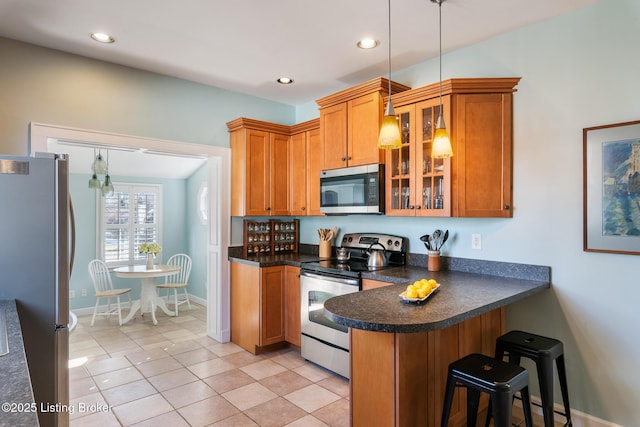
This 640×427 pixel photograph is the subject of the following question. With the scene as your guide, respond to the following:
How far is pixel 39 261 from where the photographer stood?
1.81 metres

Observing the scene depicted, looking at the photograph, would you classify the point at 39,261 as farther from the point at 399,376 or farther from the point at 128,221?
the point at 128,221

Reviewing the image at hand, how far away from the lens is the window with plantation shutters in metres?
5.55

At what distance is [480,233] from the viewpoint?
9.36 feet

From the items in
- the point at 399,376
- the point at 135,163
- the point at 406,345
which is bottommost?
the point at 399,376

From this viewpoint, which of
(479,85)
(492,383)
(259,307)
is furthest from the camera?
(259,307)

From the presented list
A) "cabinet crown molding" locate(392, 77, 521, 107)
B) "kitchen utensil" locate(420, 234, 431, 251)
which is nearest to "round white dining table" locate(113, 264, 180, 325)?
"kitchen utensil" locate(420, 234, 431, 251)

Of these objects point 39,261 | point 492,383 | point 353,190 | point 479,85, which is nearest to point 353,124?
point 353,190

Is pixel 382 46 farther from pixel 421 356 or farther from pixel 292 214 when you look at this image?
pixel 421 356

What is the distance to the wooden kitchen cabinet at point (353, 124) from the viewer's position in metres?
3.06

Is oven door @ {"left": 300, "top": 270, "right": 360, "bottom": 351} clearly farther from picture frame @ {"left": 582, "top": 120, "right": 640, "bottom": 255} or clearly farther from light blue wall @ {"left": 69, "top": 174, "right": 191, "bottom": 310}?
light blue wall @ {"left": 69, "top": 174, "right": 191, "bottom": 310}

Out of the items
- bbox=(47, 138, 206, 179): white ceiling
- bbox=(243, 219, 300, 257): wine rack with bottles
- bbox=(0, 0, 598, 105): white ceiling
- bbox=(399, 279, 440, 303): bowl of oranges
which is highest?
bbox=(0, 0, 598, 105): white ceiling

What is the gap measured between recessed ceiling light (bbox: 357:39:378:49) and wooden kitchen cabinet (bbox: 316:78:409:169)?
253mm

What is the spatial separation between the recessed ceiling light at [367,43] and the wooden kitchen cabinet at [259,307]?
2.11 metres

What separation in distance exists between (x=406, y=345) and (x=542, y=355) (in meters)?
0.77
